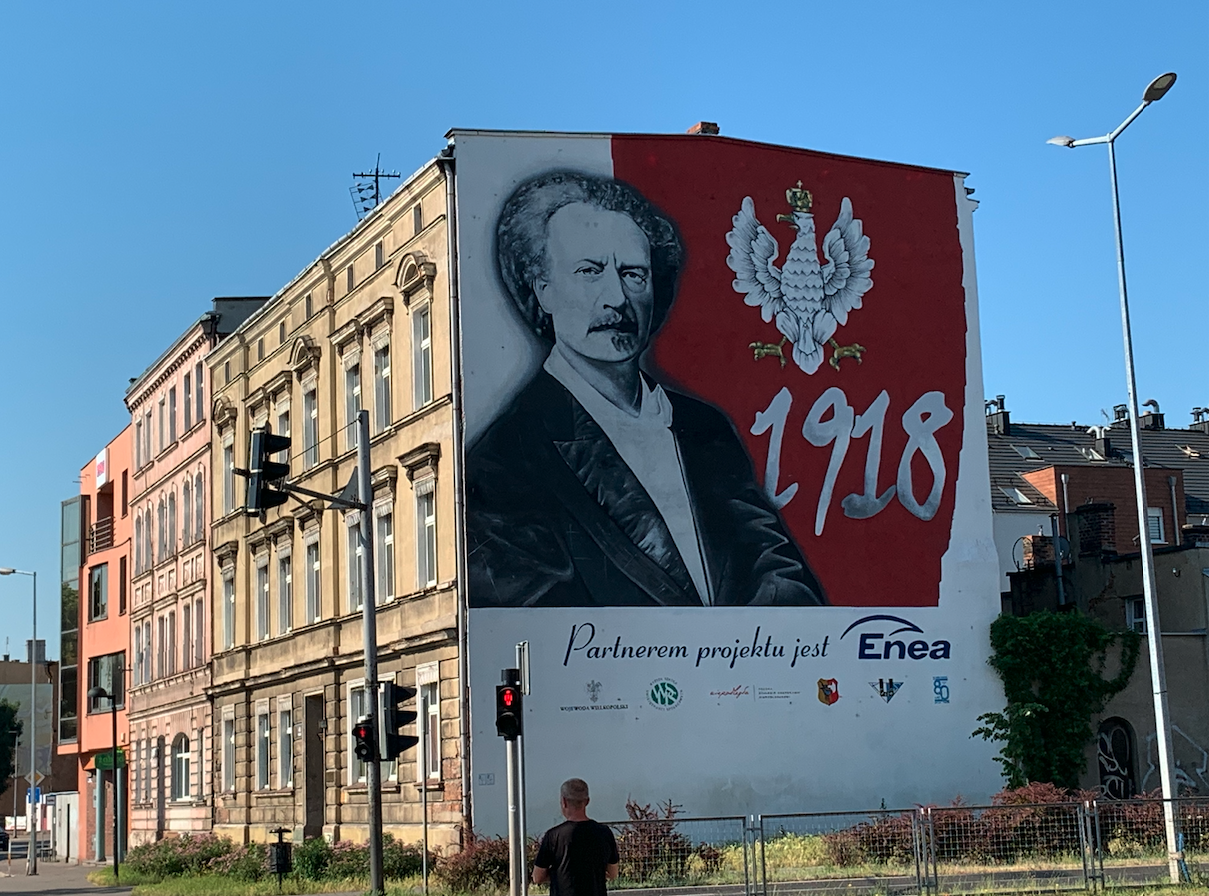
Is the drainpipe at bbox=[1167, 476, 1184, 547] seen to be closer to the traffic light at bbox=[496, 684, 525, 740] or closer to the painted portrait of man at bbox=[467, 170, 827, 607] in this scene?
the painted portrait of man at bbox=[467, 170, 827, 607]

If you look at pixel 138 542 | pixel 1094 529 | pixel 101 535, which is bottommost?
pixel 1094 529

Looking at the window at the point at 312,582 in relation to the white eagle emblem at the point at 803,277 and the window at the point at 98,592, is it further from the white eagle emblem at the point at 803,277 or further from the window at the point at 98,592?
the window at the point at 98,592

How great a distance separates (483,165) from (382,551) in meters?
8.74

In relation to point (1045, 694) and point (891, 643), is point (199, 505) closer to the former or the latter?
point (891, 643)

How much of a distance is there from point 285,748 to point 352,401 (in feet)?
31.7

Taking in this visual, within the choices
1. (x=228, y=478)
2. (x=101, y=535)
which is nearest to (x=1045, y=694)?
(x=228, y=478)

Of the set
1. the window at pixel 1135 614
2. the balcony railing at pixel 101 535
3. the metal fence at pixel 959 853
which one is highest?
the balcony railing at pixel 101 535

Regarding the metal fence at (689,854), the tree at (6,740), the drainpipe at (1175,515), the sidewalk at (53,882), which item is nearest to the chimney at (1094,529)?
the metal fence at (689,854)

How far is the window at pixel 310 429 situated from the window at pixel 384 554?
494cm

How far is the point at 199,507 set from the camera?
52.2 meters

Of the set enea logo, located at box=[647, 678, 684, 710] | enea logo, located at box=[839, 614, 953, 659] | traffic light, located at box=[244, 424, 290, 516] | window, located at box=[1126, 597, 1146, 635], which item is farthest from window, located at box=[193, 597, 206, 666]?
traffic light, located at box=[244, 424, 290, 516]

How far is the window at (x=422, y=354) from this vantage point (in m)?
34.4

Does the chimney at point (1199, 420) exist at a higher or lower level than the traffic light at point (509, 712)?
higher

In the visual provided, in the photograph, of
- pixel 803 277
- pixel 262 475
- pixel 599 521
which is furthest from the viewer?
pixel 803 277
